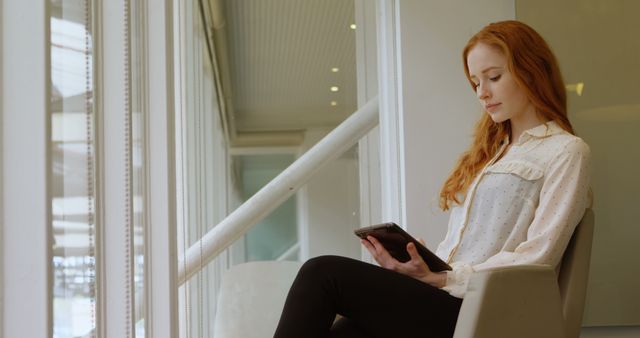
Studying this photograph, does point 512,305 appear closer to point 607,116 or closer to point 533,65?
point 533,65

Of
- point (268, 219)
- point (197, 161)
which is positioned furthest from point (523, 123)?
point (197, 161)

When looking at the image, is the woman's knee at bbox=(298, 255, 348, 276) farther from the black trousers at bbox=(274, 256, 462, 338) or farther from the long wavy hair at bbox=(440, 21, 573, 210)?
the long wavy hair at bbox=(440, 21, 573, 210)

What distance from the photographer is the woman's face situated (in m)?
2.18

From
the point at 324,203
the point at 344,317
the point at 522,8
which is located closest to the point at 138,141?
the point at 344,317

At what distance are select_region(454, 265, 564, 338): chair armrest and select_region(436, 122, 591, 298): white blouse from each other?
7.4 inches

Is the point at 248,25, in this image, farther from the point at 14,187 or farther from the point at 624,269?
the point at 14,187

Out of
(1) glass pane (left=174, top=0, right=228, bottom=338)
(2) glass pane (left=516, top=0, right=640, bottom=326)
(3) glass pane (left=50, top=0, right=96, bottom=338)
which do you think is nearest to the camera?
(3) glass pane (left=50, top=0, right=96, bottom=338)

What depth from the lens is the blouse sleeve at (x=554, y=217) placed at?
191 centimetres

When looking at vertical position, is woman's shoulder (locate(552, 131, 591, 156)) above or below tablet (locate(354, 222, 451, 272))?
above

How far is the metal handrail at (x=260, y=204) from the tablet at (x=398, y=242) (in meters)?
1.07

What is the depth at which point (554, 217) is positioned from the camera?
6.35ft

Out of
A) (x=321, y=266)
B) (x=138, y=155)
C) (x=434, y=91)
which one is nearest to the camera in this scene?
(x=321, y=266)

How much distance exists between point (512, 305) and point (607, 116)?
1.35m

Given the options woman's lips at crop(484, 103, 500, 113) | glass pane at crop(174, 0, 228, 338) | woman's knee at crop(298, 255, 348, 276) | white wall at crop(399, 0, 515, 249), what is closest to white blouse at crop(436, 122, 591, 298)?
woman's lips at crop(484, 103, 500, 113)
